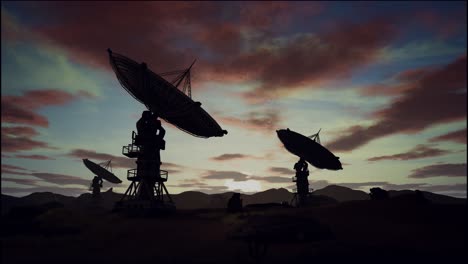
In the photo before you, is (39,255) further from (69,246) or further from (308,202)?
(308,202)

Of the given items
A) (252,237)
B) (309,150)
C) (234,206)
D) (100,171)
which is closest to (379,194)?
(309,150)

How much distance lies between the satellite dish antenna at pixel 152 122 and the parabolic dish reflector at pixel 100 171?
45.1 meters

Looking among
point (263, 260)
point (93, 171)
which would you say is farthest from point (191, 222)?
point (93, 171)

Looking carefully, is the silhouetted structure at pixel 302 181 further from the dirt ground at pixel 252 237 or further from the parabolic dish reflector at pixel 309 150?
the dirt ground at pixel 252 237

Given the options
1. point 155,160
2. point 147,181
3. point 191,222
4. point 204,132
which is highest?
point 204,132

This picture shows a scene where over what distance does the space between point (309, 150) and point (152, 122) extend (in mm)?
31442

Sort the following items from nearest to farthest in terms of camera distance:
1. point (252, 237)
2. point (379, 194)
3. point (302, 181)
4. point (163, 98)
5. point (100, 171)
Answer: point (252, 237) → point (163, 98) → point (379, 194) → point (302, 181) → point (100, 171)

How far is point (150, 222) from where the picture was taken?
3703cm

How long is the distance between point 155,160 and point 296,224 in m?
31.1

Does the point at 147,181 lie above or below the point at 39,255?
above

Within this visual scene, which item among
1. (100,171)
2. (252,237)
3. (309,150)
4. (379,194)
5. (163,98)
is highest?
→ (163,98)

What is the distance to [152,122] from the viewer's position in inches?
1866

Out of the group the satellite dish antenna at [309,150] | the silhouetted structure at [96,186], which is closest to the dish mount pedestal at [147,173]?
the satellite dish antenna at [309,150]

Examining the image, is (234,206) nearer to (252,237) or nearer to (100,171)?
(252,237)
